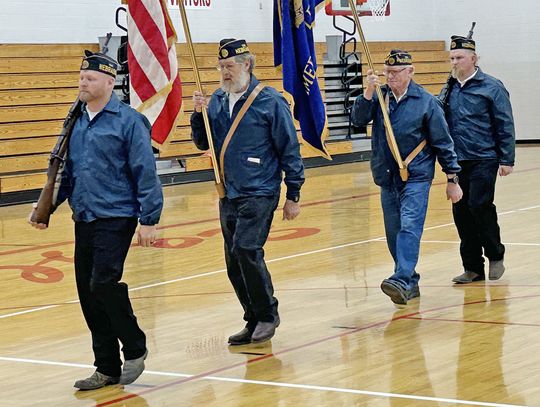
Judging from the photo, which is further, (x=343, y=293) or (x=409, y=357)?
(x=343, y=293)

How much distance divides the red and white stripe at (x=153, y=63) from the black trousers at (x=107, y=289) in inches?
91.8

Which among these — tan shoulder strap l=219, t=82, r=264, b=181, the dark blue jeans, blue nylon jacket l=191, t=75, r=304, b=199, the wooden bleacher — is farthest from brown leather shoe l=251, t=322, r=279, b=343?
the wooden bleacher

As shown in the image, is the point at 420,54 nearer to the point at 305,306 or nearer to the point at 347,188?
the point at 347,188

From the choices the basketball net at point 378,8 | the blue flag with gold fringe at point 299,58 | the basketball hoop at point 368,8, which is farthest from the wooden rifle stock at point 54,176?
the basketball net at point 378,8

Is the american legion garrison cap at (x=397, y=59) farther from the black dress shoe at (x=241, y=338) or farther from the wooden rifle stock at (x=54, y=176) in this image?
the wooden rifle stock at (x=54, y=176)

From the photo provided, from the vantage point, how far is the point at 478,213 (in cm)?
989

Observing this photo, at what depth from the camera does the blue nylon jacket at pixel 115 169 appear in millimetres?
6379

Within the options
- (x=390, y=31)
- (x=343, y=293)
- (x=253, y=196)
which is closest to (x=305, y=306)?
(x=343, y=293)

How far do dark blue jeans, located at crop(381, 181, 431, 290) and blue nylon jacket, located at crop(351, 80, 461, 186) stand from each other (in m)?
0.09

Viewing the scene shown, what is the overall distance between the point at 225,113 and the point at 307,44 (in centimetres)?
160

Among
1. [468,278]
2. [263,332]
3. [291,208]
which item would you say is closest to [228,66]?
[291,208]

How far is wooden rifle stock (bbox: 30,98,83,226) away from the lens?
21.3 feet

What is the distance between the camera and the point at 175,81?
8859 mm

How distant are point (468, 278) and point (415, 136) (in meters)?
1.52
